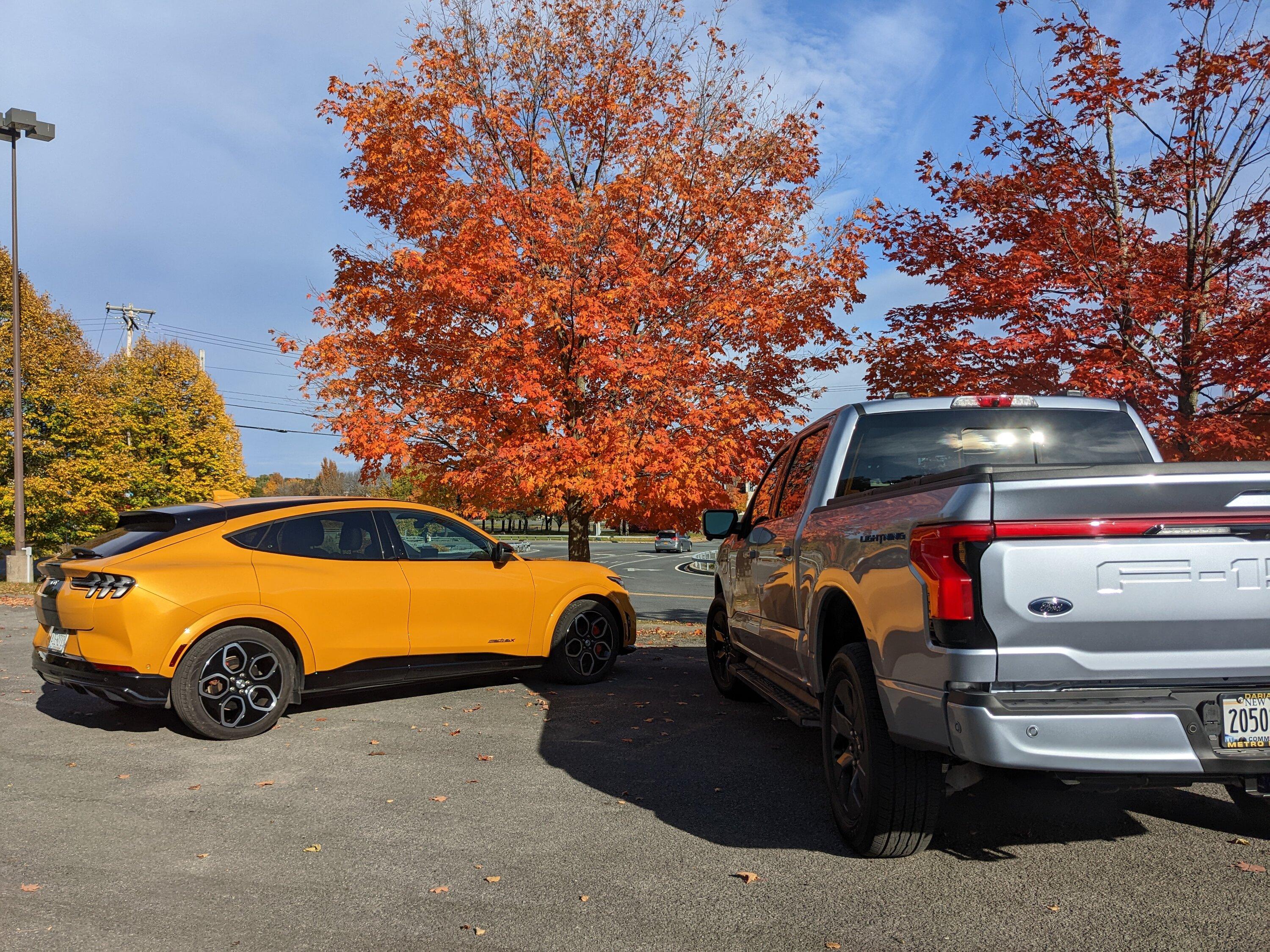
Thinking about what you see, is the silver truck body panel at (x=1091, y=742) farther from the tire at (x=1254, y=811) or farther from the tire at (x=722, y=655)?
the tire at (x=722, y=655)

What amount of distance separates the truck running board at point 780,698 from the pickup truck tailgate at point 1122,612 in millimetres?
1644

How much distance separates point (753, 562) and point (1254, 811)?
3.09m

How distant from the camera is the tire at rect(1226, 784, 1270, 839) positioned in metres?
4.31

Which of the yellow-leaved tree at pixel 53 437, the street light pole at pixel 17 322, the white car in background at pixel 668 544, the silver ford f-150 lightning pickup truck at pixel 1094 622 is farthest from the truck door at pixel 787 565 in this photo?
the white car in background at pixel 668 544

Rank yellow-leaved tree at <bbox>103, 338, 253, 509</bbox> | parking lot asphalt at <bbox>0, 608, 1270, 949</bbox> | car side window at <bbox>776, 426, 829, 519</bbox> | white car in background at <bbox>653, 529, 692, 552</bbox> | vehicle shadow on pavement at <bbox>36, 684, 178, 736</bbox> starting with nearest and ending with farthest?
1. parking lot asphalt at <bbox>0, 608, 1270, 949</bbox>
2. car side window at <bbox>776, 426, 829, 519</bbox>
3. vehicle shadow on pavement at <bbox>36, 684, 178, 736</bbox>
4. yellow-leaved tree at <bbox>103, 338, 253, 509</bbox>
5. white car in background at <bbox>653, 529, 692, 552</bbox>

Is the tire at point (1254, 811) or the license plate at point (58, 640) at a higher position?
the license plate at point (58, 640)

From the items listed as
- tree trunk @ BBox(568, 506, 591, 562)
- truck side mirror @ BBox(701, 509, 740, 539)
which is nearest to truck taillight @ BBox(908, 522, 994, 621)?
truck side mirror @ BBox(701, 509, 740, 539)

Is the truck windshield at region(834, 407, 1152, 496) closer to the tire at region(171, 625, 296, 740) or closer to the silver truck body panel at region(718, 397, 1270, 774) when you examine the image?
the silver truck body panel at region(718, 397, 1270, 774)

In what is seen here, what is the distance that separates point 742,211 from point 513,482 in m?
4.50

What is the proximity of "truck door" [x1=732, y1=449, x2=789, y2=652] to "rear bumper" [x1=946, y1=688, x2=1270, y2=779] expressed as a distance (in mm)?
2824

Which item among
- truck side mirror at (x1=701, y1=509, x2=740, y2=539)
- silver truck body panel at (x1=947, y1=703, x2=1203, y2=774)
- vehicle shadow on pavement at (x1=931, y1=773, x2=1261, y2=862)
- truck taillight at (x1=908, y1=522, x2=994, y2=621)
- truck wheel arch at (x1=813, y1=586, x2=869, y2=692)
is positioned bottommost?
vehicle shadow on pavement at (x1=931, y1=773, x2=1261, y2=862)

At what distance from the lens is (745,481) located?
1145 centimetres

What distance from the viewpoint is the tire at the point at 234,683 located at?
19.7 ft

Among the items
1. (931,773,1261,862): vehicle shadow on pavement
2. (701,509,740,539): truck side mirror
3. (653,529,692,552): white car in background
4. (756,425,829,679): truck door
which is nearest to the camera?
(931,773,1261,862): vehicle shadow on pavement
